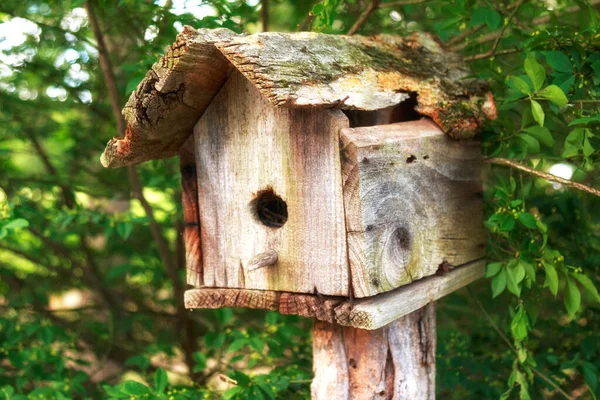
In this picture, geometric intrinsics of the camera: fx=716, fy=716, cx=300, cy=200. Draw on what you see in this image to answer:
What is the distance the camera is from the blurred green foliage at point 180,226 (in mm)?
2299

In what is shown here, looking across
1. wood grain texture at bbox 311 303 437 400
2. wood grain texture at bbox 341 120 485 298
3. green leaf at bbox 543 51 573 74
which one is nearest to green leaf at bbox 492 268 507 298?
wood grain texture at bbox 341 120 485 298

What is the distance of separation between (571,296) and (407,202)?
25.2 inches

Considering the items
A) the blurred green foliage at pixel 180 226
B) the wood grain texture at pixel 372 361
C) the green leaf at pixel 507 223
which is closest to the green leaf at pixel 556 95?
the blurred green foliage at pixel 180 226

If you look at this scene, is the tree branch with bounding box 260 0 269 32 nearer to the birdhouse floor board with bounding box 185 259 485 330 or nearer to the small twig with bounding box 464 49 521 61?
the small twig with bounding box 464 49 521 61

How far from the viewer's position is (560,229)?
9.64 feet

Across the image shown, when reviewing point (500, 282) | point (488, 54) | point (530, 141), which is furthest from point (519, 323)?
point (488, 54)

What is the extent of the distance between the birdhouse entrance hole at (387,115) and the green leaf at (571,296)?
28.5 inches

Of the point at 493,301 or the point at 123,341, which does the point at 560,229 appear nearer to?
the point at 493,301

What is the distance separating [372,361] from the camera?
2.22 m

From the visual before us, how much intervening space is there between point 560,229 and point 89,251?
2766 millimetres

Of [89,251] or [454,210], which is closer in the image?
[454,210]

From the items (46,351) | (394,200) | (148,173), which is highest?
(148,173)

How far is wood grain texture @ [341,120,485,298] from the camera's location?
74.9 inches

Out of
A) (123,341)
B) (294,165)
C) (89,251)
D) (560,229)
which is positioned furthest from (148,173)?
(560,229)
